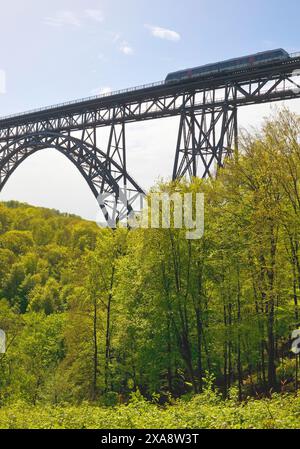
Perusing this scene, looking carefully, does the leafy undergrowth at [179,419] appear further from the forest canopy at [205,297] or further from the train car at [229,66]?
the train car at [229,66]

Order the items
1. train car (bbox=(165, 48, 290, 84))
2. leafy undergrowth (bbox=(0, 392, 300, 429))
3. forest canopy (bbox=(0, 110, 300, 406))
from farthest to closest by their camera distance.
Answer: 1. train car (bbox=(165, 48, 290, 84))
2. forest canopy (bbox=(0, 110, 300, 406))
3. leafy undergrowth (bbox=(0, 392, 300, 429))

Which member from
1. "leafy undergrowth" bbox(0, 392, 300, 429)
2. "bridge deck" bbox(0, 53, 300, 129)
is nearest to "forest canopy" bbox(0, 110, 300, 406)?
"leafy undergrowth" bbox(0, 392, 300, 429)

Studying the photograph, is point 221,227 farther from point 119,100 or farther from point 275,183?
point 119,100

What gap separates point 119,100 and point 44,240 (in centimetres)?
4782

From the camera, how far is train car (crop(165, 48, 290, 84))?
22234 millimetres

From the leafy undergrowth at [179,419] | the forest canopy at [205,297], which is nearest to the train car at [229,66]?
the forest canopy at [205,297]

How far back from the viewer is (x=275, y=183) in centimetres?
1346

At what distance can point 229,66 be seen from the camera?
23766mm

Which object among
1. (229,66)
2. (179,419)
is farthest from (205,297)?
(229,66)

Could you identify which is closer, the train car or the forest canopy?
the forest canopy

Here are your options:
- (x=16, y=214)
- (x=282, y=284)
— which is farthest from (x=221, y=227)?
(x=16, y=214)

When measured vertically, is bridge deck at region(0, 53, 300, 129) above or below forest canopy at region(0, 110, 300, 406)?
above

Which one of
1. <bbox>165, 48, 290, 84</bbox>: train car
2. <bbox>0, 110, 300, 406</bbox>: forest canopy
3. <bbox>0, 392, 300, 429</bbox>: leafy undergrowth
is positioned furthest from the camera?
<bbox>165, 48, 290, 84</bbox>: train car

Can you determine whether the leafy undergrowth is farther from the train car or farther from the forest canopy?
the train car
